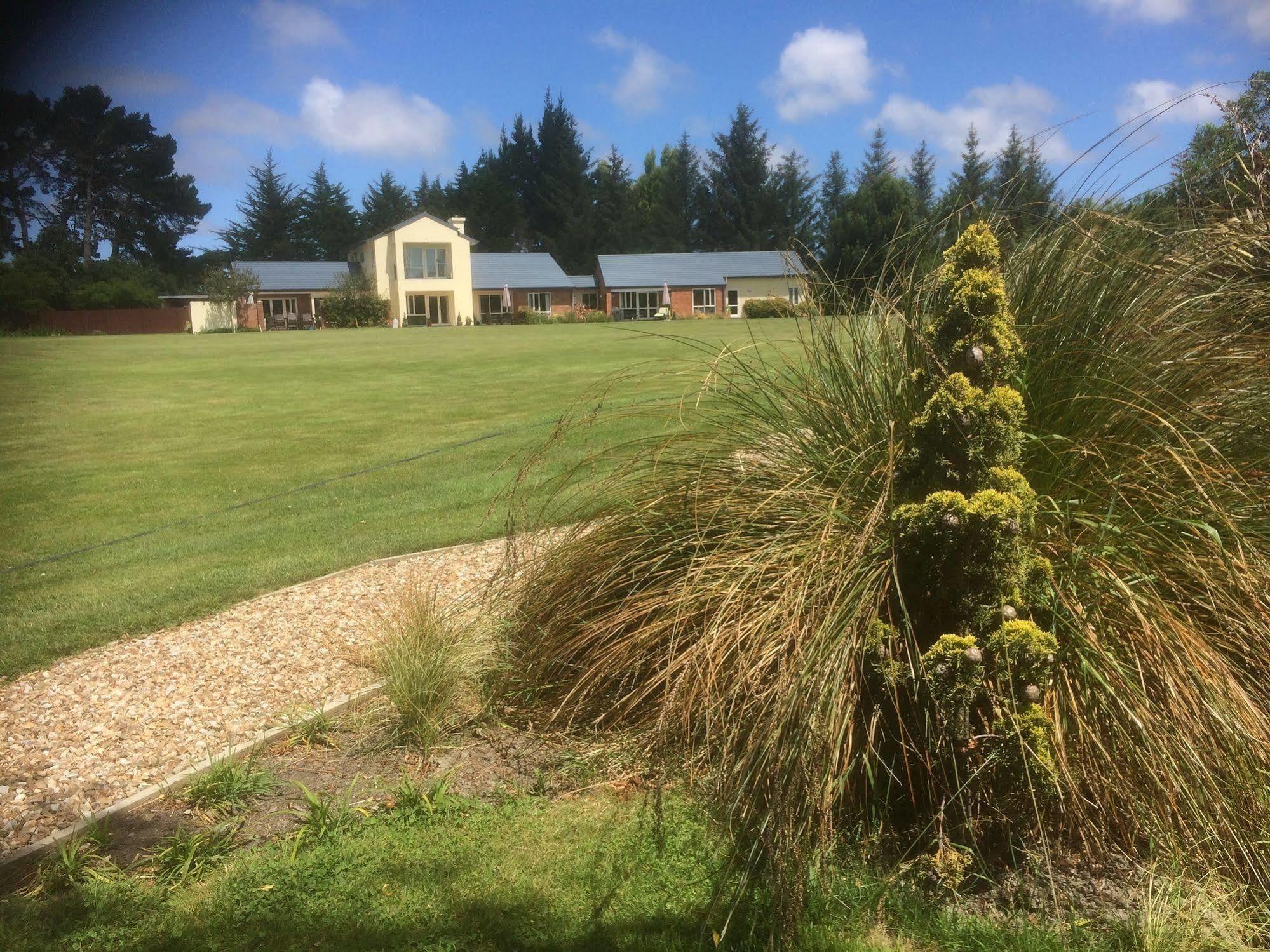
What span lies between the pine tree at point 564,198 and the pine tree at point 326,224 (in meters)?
14.7

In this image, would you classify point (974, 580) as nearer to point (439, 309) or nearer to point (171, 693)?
point (171, 693)

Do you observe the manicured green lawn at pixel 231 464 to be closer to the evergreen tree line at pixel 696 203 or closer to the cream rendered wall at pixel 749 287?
the evergreen tree line at pixel 696 203

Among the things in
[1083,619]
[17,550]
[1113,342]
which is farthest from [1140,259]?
[17,550]

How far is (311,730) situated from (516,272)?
58.4 metres

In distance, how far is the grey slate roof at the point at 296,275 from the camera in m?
57.6

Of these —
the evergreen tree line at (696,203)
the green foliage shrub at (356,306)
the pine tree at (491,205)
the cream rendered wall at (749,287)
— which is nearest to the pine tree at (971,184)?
the evergreen tree line at (696,203)

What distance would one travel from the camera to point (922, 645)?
130 inches

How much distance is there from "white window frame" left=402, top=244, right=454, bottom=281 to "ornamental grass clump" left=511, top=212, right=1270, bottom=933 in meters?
56.0

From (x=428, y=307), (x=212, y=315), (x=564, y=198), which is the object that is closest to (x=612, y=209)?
(x=564, y=198)

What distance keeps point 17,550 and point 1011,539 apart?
296 inches

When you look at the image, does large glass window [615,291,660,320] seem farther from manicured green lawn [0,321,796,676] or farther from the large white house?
manicured green lawn [0,321,796,676]

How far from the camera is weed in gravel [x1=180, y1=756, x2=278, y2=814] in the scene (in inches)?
141

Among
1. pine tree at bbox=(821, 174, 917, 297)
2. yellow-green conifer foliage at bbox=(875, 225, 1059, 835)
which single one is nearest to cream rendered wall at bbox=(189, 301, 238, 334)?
pine tree at bbox=(821, 174, 917, 297)

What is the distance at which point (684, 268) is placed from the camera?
182ft
